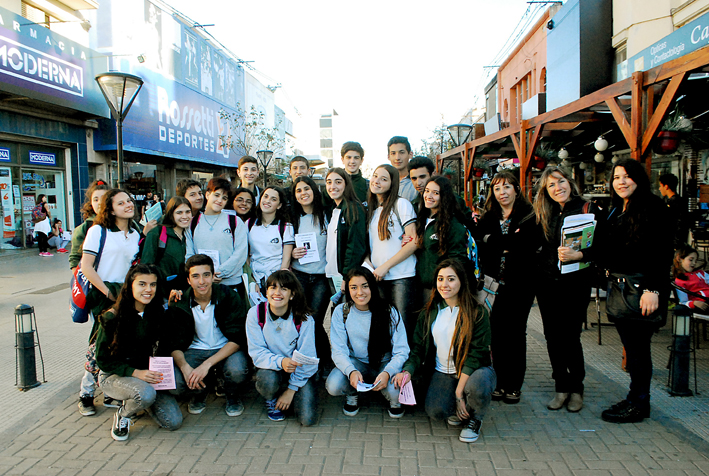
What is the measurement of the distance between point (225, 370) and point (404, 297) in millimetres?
1570

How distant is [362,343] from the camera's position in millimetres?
3760

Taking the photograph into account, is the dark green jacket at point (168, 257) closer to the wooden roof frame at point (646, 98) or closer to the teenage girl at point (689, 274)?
the wooden roof frame at point (646, 98)

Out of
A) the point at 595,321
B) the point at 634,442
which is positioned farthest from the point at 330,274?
the point at 595,321

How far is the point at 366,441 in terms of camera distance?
10.8 ft

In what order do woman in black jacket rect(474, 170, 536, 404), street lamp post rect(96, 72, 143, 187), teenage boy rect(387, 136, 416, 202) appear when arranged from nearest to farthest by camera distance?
woman in black jacket rect(474, 170, 536, 404), teenage boy rect(387, 136, 416, 202), street lamp post rect(96, 72, 143, 187)

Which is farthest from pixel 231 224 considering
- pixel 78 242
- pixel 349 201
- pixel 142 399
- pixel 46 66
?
pixel 46 66

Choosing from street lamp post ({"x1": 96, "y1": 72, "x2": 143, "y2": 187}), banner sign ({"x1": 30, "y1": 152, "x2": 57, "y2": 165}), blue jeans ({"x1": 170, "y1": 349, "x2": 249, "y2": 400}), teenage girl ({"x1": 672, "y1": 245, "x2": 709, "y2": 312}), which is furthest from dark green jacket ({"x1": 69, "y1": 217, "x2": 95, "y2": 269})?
banner sign ({"x1": 30, "y1": 152, "x2": 57, "y2": 165})

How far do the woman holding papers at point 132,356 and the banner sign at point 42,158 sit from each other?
511 inches

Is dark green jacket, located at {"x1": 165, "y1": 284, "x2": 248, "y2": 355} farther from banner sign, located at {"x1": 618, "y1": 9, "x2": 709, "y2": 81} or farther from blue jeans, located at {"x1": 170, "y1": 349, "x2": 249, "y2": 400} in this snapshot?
banner sign, located at {"x1": 618, "y1": 9, "x2": 709, "y2": 81}

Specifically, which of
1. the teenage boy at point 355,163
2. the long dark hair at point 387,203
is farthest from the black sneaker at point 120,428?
the teenage boy at point 355,163

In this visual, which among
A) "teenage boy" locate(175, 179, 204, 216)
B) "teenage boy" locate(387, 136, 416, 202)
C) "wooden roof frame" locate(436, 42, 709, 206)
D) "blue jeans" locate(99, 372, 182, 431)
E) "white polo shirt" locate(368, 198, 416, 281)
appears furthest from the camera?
"teenage boy" locate(387, 136, 416, 202)

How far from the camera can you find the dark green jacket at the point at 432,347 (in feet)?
11.2

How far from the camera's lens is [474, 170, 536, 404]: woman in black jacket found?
3736 mm

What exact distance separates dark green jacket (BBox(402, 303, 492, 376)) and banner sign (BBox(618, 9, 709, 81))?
5525 mm
